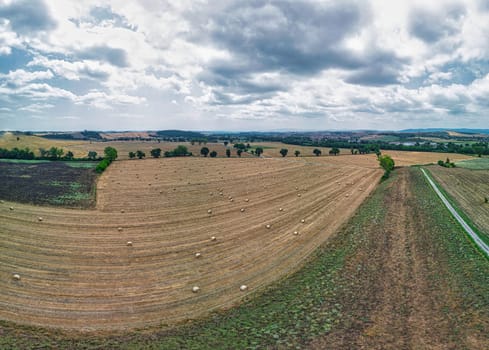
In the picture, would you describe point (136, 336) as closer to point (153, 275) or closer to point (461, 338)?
point (153, 275)

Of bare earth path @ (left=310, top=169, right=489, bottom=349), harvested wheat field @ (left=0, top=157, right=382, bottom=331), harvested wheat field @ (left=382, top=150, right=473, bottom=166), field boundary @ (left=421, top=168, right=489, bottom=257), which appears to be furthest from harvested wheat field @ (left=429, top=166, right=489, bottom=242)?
harvested wheat field @ (left=382, top=150, right=473, bottom=166)

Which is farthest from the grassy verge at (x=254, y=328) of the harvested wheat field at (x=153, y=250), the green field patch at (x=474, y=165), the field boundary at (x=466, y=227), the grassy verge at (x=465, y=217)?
the green field patch at (x=474, y=165)

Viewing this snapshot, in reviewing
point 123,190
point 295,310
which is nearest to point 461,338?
point 295,310

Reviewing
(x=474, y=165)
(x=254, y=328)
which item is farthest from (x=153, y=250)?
(x=474, y=165)

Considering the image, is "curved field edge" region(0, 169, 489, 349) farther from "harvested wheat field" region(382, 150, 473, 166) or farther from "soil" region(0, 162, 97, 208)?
"harvested wheat field" region(382, 150, 473, 166)

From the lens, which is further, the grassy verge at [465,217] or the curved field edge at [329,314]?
the grassy verge at [465,217]

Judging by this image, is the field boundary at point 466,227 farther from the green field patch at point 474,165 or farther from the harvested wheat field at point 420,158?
the harvested wheat field at point 420,158
